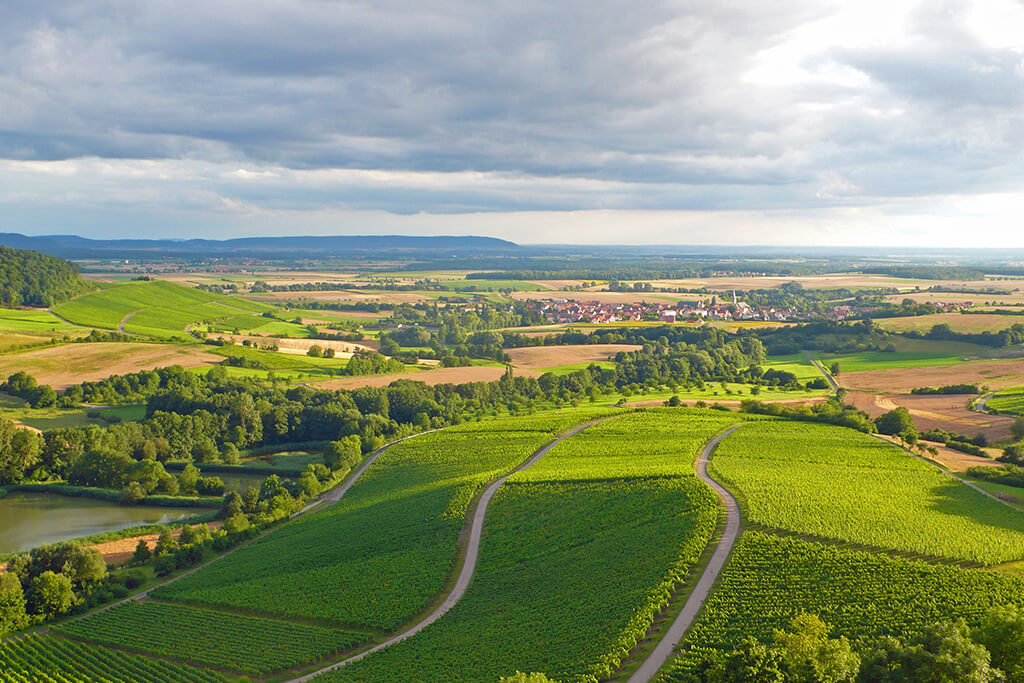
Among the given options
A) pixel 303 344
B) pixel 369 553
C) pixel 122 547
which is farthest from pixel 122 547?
pixel 303 344

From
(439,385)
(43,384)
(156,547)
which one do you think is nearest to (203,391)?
(43,384)

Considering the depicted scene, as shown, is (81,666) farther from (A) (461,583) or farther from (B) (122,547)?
(A) (461,583)

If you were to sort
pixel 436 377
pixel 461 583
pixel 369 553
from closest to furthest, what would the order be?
pixel 461 583, pixel 369 553, pixel 436 377

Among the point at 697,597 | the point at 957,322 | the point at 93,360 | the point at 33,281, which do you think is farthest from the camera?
the point at 33,281

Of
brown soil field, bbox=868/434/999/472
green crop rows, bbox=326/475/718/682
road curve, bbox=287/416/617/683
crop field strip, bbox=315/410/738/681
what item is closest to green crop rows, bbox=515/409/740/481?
crop field strip, bbox=315/410/738/681

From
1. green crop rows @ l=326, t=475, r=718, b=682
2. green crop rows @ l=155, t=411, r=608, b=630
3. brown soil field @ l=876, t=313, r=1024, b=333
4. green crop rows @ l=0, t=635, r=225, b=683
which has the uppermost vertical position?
brown soil field @ l=876, t=313, r=1024, b=333

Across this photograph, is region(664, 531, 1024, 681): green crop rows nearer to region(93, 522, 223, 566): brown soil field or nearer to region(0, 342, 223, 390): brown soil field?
region(93, 522, 223, 566): brown soil field
